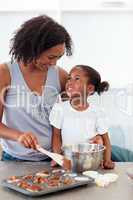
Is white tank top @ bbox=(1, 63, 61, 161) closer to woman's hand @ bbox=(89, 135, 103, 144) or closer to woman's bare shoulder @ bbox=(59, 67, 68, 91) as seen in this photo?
woman's bare shoulder @ bbox=(59, 67, 68, 91)

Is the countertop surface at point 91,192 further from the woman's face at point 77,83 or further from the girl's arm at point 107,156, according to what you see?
the woman's face at point 77,83

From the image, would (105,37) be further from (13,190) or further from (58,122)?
(13,190)

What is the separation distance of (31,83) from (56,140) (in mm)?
281

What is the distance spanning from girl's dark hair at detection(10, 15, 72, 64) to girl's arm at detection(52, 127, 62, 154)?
350 millimetres

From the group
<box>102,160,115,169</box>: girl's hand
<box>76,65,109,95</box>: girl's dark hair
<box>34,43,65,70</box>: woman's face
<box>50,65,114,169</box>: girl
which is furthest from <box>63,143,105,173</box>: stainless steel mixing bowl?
<box>76,65,109,95</box>: girl's dark hair

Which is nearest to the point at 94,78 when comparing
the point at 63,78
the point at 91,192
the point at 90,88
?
the point at 90,88

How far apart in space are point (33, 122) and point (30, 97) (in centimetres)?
11

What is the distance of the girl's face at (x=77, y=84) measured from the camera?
200 centimetres

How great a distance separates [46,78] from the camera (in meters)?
1.93

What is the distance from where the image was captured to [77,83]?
6.67 ft

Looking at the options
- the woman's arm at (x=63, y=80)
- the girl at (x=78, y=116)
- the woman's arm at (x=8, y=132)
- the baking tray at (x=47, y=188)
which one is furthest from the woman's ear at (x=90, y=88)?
Result: the baking tray at (x=47, y=188)

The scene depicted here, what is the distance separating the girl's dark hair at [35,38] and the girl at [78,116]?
0.27 metres

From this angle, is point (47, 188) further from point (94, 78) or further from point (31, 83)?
point (94, 78)

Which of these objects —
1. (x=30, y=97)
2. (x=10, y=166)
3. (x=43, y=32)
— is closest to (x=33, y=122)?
(x=30, y=97)
